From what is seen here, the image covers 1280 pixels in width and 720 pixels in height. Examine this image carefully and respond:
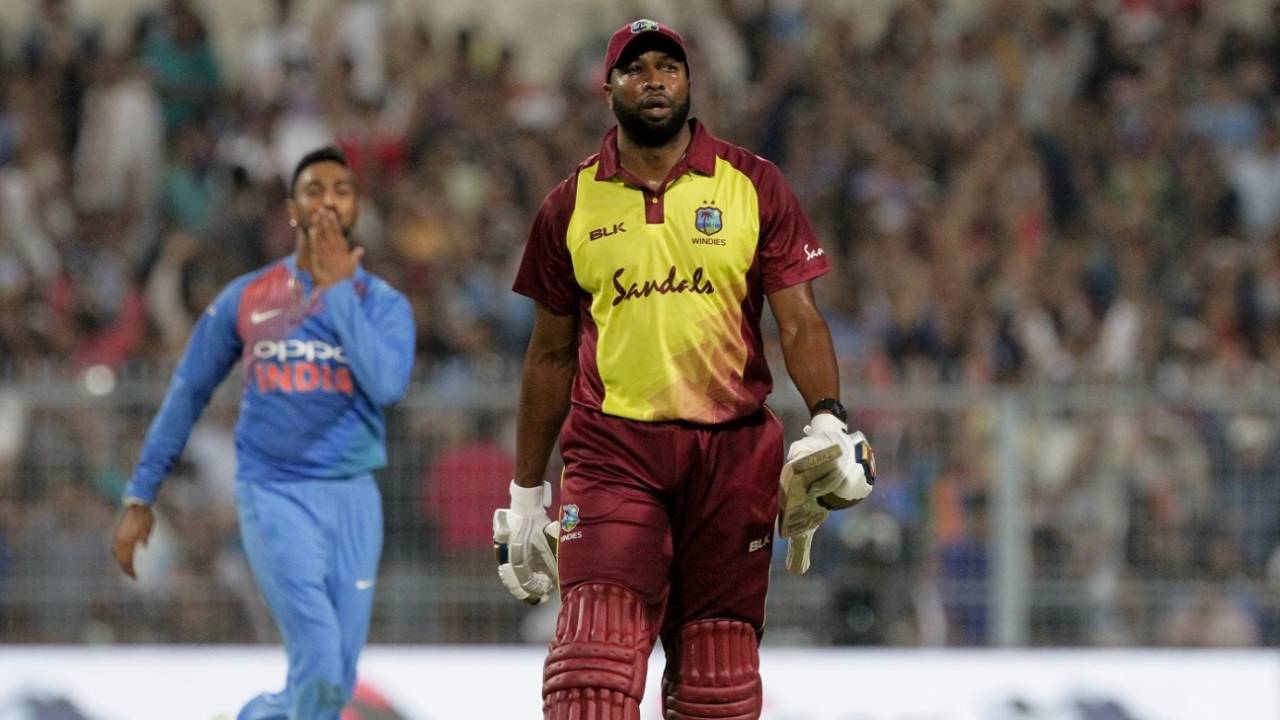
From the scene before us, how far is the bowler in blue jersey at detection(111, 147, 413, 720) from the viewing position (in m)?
8.06

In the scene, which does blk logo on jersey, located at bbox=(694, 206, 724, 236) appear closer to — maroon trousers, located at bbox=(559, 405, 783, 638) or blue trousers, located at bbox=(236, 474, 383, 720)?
maroon trousers, located at bbox=(559, 405, 783, 638)

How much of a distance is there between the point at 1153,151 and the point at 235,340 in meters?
8.04

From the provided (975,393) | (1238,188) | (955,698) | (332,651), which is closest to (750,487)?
(332,651)

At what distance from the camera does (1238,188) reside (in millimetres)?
14414

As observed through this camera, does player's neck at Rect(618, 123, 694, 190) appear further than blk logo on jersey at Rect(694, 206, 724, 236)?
Yes

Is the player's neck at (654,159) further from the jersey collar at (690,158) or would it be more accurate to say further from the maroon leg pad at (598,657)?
Result: the maroon leg pad at (598,657)

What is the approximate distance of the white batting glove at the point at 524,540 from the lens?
6.89 metres

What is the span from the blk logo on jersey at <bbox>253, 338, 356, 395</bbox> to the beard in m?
Result: 2.22

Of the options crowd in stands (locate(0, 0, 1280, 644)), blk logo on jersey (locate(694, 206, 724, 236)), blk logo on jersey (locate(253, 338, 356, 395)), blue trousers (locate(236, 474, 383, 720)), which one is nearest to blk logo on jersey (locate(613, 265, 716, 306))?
blk logo on jersey (locate(694, 206, 724, 236))

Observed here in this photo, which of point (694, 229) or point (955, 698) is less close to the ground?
point (694, 229)

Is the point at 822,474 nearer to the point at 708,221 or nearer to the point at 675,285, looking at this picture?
the point at 675,285

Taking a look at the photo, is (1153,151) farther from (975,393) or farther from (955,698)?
(955,698)

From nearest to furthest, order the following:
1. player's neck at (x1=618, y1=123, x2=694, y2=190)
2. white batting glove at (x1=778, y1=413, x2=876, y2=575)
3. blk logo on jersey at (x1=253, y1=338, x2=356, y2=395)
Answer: white batting glove at (x1=778, y1=413, x2=876, y2=575)
player's neck at (x1=618, y1=123, x2=694, y2=190)
blk logo on jersey at (x1=253, y1=338, x2=356, y2=395)

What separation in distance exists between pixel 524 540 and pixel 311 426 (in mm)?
1619
